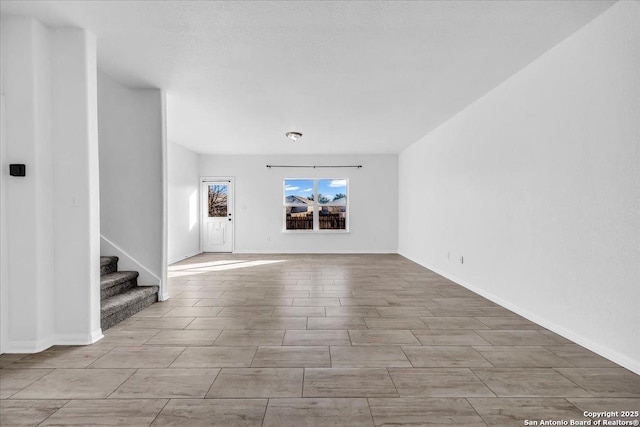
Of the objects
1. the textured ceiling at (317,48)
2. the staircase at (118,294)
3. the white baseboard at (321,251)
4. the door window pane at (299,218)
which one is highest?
the textured ceiling at (317,48)

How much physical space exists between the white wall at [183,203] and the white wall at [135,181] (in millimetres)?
2769

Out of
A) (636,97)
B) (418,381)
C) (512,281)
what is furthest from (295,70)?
(512,281)

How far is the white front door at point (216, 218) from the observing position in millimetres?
8352

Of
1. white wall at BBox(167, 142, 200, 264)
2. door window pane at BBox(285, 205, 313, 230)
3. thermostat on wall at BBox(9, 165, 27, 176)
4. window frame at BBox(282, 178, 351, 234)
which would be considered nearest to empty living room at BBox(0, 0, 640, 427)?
thermostat on wall at BBox(9, 165, 27, 176)

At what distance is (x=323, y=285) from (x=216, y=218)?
4.66 m

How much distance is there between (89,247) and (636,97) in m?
4.20

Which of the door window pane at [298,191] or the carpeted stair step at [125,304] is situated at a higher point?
the door window pane at [298,191]

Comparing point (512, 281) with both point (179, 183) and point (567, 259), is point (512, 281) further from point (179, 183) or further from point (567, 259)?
point (179, 183)

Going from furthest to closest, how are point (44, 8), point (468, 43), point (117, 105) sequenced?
point (117, 105)
point (468, 43)
point (44, 8)

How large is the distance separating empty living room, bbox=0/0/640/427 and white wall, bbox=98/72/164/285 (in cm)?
3

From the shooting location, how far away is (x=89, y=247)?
8.78 ft

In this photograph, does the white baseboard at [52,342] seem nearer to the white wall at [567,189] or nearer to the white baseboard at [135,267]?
the white baseboard at [135,267]

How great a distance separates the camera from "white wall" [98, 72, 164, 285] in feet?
12.8

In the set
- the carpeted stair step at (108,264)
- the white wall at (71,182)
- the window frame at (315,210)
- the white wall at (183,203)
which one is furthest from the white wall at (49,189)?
the window frame at (315,210)
